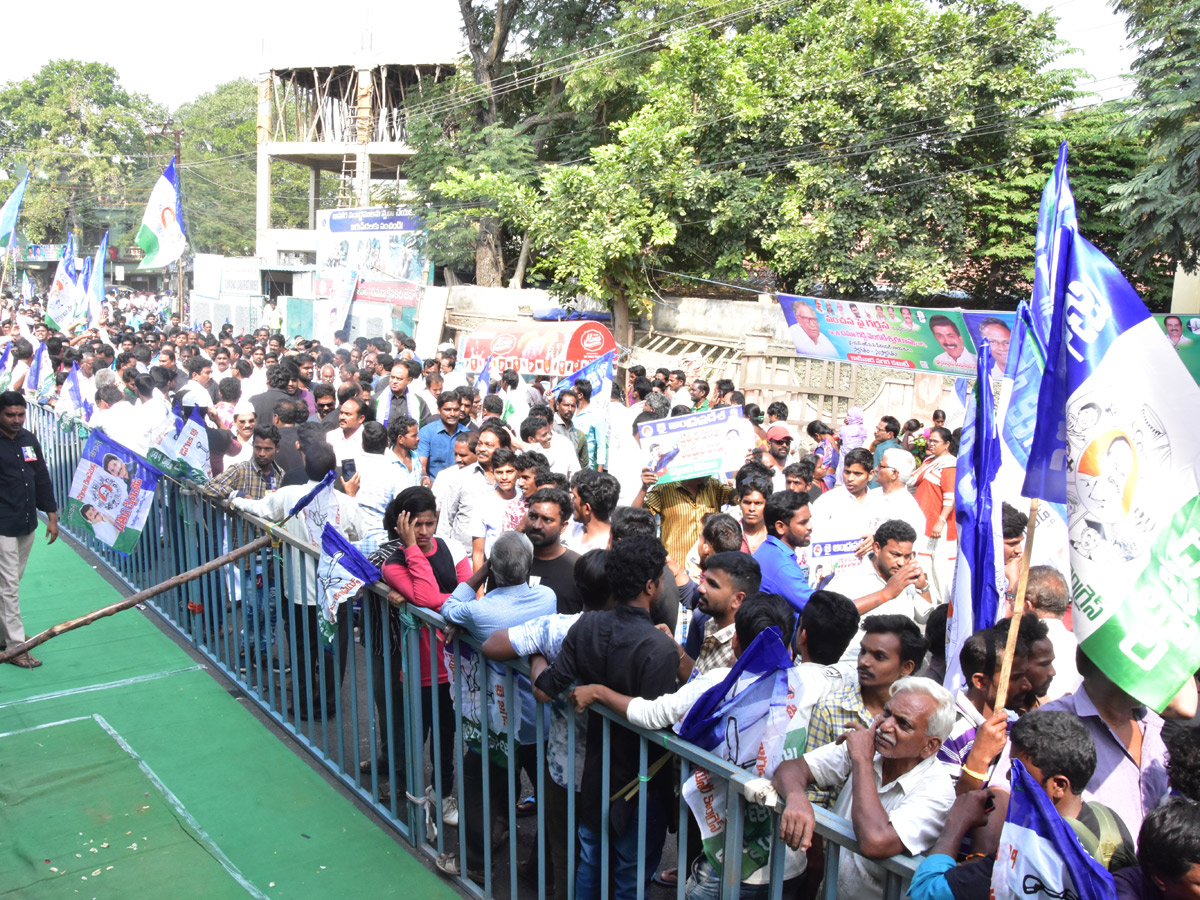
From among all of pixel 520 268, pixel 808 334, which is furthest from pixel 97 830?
pixel 520 268

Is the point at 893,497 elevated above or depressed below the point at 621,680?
above

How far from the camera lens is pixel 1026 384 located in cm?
350

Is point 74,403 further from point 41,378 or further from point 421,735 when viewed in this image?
point 421,735

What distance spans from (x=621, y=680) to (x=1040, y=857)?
1.63 meters

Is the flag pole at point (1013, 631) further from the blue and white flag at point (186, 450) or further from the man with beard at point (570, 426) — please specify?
the man with beard at point (570, 426)

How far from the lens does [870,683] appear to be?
10.8 ft

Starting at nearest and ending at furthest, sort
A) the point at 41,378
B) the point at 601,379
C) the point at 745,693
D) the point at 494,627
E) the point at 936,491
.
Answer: the point at 745,693 < the point at 494,627 < the point at 936,491 < the point at 601,379 < the point at 41,378

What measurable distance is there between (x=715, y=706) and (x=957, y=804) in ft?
2.57

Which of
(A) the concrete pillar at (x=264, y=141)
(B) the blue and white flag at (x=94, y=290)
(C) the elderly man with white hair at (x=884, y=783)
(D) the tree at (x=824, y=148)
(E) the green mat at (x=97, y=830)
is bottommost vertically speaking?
(E) the green mat at (x=97, y=830)

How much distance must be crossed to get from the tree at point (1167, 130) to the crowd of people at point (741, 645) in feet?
30.0

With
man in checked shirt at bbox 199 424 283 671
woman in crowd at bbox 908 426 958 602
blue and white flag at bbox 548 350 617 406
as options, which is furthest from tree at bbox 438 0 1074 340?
man in checked shirt at bbox 199 424 283 671

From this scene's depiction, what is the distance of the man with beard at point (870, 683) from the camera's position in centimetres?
326

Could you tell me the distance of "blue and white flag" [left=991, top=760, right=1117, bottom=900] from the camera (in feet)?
6.90

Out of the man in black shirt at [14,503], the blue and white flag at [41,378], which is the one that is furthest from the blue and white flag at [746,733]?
the blue and white flag at [41,378]
